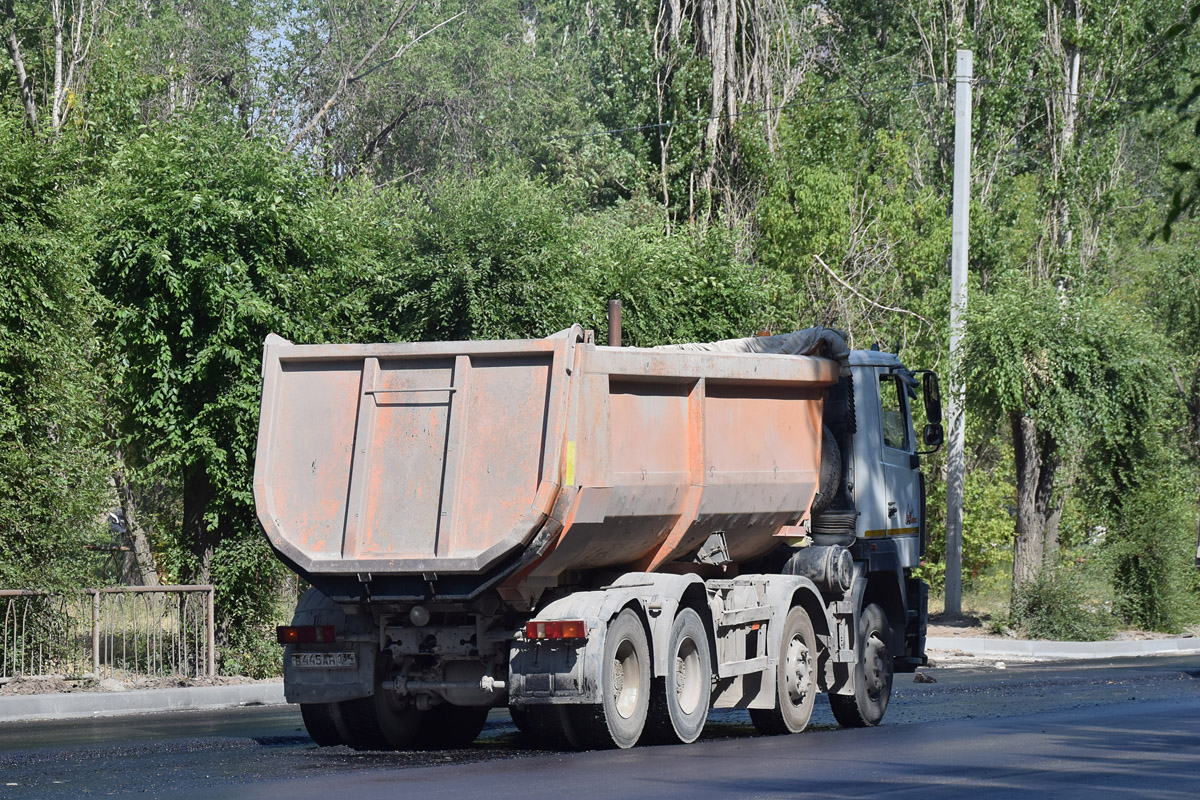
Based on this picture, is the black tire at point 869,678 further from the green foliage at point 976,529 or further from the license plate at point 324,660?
the green foliage at point 976,529

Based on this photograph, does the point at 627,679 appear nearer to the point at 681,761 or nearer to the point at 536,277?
the point at 681,761

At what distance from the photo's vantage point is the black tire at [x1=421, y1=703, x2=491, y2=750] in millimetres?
11430

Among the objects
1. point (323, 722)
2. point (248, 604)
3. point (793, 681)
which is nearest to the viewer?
point (323, 722)

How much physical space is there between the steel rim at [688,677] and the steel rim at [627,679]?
0.56 metres

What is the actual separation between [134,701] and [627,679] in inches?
278

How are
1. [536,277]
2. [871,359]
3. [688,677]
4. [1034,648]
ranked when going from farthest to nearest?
[1034,648], [536,277], [871,359], [688,677]

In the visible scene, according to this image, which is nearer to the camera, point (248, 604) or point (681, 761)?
point (681, 761)

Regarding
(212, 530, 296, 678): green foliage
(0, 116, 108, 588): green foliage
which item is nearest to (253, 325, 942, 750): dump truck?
(0, 116, 108, 588): green foliage

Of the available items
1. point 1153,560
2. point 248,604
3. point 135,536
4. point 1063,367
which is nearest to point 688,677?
point 248,604

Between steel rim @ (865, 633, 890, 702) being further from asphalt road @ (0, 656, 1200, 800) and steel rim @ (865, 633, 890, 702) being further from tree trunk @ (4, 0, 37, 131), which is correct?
tree trunk @ (4, 0, 37, 131)

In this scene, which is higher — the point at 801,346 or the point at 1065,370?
the point at 1065,370

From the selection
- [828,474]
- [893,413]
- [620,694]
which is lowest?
[620,694]

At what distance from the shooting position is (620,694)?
403 inches

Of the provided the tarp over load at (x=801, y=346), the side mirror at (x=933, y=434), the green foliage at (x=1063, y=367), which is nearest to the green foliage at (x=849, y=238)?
the green foliage at (x=1063, y=367)
